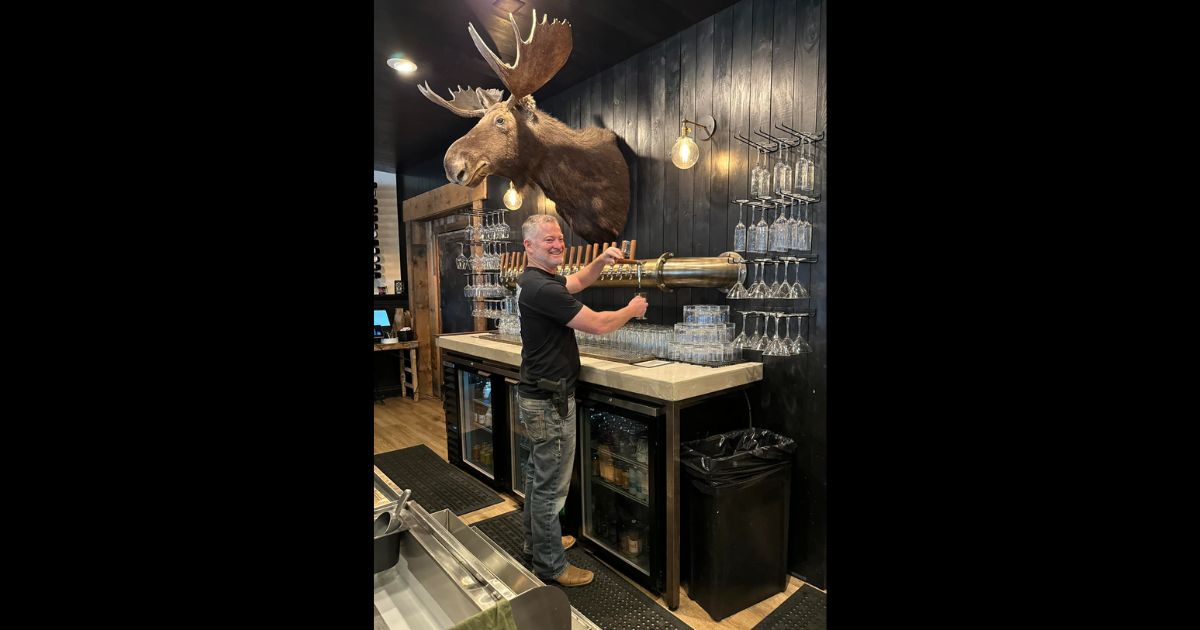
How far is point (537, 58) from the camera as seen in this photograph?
2896 mm

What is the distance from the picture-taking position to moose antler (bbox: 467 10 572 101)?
9.29 feet

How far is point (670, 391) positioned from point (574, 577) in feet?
3.27

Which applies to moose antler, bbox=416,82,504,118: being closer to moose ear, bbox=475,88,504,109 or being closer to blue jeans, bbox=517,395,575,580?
moose ear, bbox=475,88,504,109

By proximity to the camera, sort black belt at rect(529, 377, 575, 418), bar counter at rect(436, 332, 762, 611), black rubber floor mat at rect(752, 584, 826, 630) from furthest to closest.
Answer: black belt at rect(529, 377, 575, 418), bar counter at rect(436, 332, 762, 611), black rubber floor mat at rect(752, 584, 826, 630)

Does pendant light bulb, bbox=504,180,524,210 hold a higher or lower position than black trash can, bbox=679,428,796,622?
higher

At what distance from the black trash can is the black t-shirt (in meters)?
0.66

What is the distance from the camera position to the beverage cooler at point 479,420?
3562 mm

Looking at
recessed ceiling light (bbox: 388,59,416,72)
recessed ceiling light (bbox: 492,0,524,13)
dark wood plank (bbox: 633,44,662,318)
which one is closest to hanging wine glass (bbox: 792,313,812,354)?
dark wood plank (bbox: 633,44,662,318)

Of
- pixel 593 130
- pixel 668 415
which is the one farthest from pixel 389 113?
pixel 668 415

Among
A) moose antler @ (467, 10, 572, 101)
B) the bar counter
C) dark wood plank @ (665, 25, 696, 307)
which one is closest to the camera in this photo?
the bar counter
